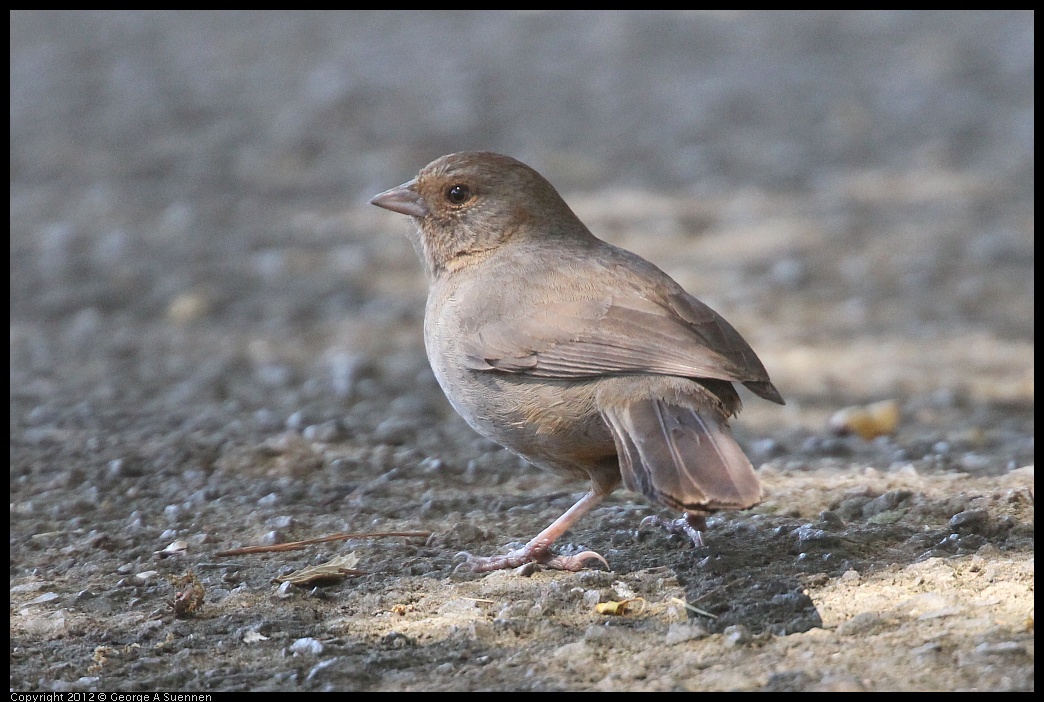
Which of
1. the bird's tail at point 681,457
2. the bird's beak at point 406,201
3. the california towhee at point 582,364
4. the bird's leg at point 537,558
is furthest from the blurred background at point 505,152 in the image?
the bird's tail at point 681,457

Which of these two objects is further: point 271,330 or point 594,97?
point 594,97

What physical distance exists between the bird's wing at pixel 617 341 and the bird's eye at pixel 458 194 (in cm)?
79

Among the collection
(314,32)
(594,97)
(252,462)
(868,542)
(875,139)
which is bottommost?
(868,542)

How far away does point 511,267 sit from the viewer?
4.68 metres

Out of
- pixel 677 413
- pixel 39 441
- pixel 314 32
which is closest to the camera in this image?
pixel 677 413

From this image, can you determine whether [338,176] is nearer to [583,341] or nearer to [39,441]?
[39,441]

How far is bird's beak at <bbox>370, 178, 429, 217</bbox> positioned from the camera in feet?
16.7

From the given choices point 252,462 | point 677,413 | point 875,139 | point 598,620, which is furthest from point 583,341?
point 875,139

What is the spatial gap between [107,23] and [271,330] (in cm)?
835

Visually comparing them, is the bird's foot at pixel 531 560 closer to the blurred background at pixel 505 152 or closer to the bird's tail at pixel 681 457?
the bird's tail at pixel 681 457

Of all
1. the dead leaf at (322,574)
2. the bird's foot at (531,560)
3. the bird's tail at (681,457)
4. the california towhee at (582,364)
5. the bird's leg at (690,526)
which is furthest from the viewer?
the bird's leg at (690,526)

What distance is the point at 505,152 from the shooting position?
1015cm

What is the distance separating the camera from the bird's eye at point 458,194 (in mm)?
5031

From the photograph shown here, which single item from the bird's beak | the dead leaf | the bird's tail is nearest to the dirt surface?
the dead leaf
